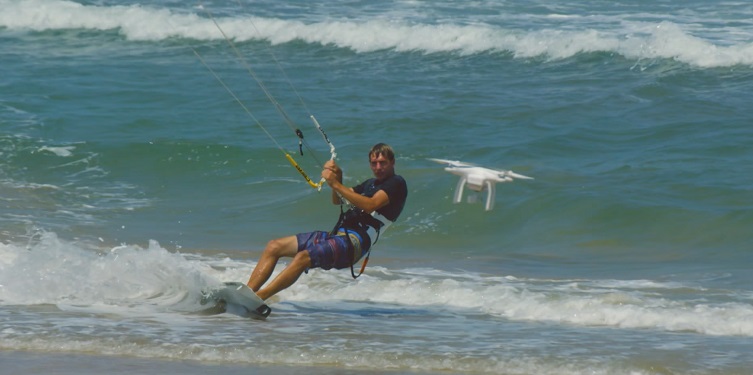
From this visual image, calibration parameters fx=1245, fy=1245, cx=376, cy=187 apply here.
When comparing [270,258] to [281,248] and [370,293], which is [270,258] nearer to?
[281,248]

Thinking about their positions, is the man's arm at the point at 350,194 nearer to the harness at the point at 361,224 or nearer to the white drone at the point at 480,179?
the harness at the point at 361,224

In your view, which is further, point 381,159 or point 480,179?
point 381,159

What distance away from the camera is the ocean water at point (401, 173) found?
26.1ft

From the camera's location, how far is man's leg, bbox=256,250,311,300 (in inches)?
342

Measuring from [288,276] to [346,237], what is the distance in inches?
20.1

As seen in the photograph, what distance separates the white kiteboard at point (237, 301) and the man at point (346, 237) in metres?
0.15

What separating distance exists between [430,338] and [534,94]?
1114cm

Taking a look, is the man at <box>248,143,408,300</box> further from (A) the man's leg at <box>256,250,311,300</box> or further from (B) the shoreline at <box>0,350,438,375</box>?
(B) the shoreline at <box>0,350,438,375</box>

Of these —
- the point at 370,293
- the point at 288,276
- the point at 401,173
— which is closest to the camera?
the point at 288,276

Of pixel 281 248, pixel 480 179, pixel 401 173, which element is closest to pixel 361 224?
pixel 281 248

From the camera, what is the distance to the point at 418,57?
73.0ft

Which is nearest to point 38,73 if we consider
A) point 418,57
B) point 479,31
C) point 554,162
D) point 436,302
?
point 418,57

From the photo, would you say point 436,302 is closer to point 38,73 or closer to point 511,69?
point 511,69

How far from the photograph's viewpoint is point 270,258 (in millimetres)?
8797
